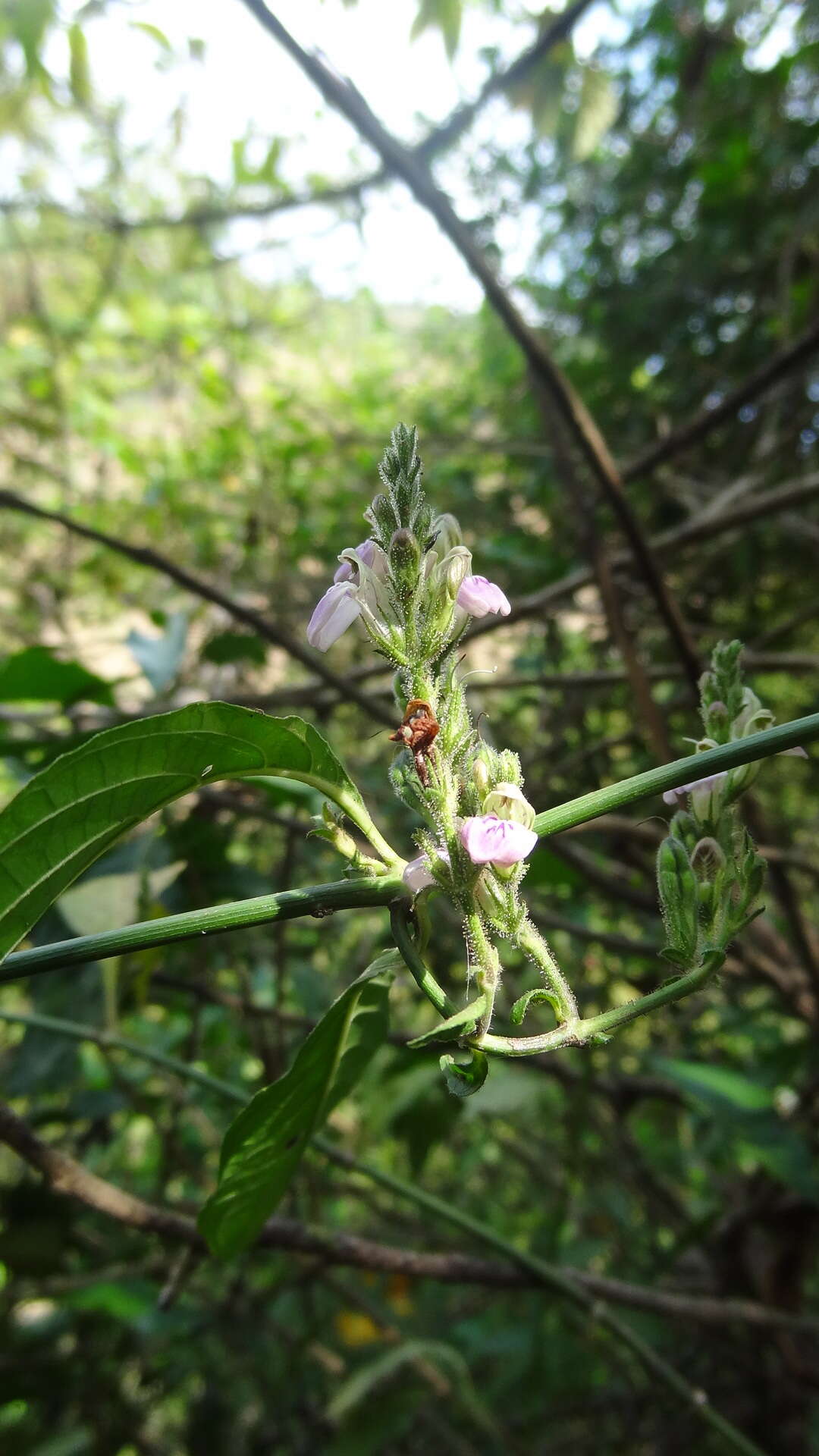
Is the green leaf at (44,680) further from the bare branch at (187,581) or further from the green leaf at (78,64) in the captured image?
the green leaf at (78,64)

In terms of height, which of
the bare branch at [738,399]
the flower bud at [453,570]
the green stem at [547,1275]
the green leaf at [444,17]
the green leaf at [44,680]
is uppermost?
the green leaf at [444,17]

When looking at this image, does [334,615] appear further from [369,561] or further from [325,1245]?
[325,1245]

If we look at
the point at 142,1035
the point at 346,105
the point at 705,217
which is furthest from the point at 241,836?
the point at 705,217

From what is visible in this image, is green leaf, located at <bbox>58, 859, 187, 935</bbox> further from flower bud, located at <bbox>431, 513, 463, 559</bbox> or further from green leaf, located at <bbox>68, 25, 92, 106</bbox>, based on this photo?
green leaf, located at <bbox>68, 25, 92, 106</bbox>

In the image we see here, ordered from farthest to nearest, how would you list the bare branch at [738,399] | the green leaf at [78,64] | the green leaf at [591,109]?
the green leaf at [591,109]
the green leaf at [78,64]
the bare branch at [738,399]

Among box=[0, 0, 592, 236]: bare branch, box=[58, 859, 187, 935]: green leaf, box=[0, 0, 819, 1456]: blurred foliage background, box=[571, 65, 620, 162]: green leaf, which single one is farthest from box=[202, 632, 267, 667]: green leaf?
box=[571, 65, 620, 162]: green leaf

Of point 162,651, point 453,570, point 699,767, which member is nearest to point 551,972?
point 699,767

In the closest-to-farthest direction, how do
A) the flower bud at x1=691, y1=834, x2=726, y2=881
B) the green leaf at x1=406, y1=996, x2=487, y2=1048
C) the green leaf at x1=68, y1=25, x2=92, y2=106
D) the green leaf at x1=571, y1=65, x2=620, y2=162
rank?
the green leaf at x1=406, y1=996, x2=487, y2=1048, the flower bud at x1=691, y1=834, x2=726, y2=881, the green leaf at x1=68, y1=25, x2=92, y2=106, the green leaf at x1=571, y1=65, x2=620, y2=162

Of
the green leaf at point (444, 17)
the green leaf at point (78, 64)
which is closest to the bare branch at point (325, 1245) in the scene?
the green leaf at point (444, 17)
